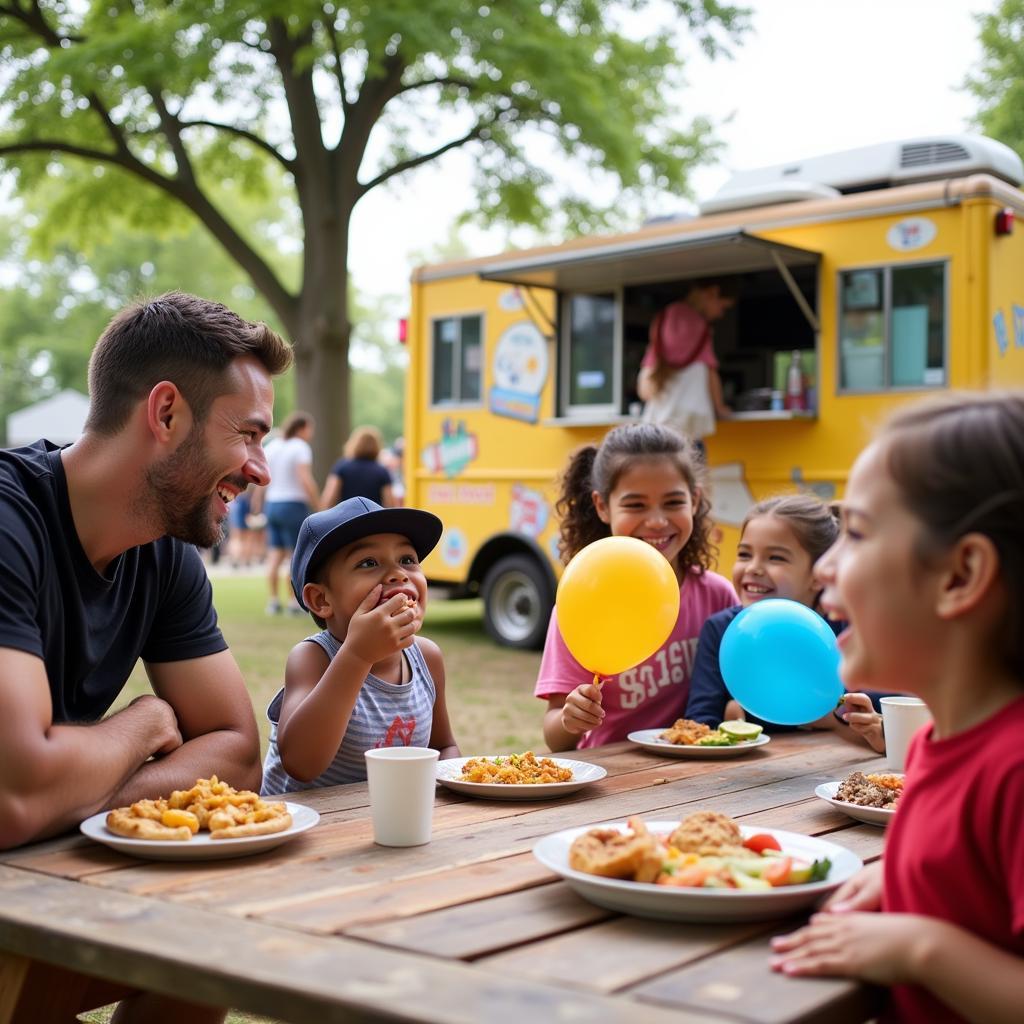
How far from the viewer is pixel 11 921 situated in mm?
1434

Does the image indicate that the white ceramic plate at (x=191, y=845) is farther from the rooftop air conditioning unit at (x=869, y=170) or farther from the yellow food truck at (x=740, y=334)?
the rooftop air conditioning unit at (x=869, y=170)

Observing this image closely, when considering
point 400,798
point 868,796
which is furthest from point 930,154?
point 400,798

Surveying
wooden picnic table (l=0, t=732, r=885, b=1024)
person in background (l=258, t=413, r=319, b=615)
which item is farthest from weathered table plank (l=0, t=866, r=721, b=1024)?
person in background (l=258, t=413, r=319, b=615)

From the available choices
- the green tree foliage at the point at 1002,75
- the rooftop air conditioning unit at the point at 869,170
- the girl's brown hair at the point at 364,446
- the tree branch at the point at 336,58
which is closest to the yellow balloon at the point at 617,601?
the rooftop air conditioning unit at the point at 869,170

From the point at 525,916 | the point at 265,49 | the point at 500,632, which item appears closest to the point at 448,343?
the point at 500,632

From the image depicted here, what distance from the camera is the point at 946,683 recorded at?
1.38 metres

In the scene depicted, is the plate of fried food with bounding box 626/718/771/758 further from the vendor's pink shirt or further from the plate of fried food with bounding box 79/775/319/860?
the vendor's pink shirt

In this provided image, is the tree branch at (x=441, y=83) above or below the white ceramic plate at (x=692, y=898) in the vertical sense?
above

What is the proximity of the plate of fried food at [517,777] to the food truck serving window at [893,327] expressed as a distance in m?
5.30

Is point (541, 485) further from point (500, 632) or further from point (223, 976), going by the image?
point (223, 976)

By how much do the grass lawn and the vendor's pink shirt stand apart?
2308 mm

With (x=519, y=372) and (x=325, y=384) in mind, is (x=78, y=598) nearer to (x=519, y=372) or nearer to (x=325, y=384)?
(x=519, y=372)

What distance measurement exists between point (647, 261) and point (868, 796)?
6306 mm

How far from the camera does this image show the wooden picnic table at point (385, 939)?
119 cm
